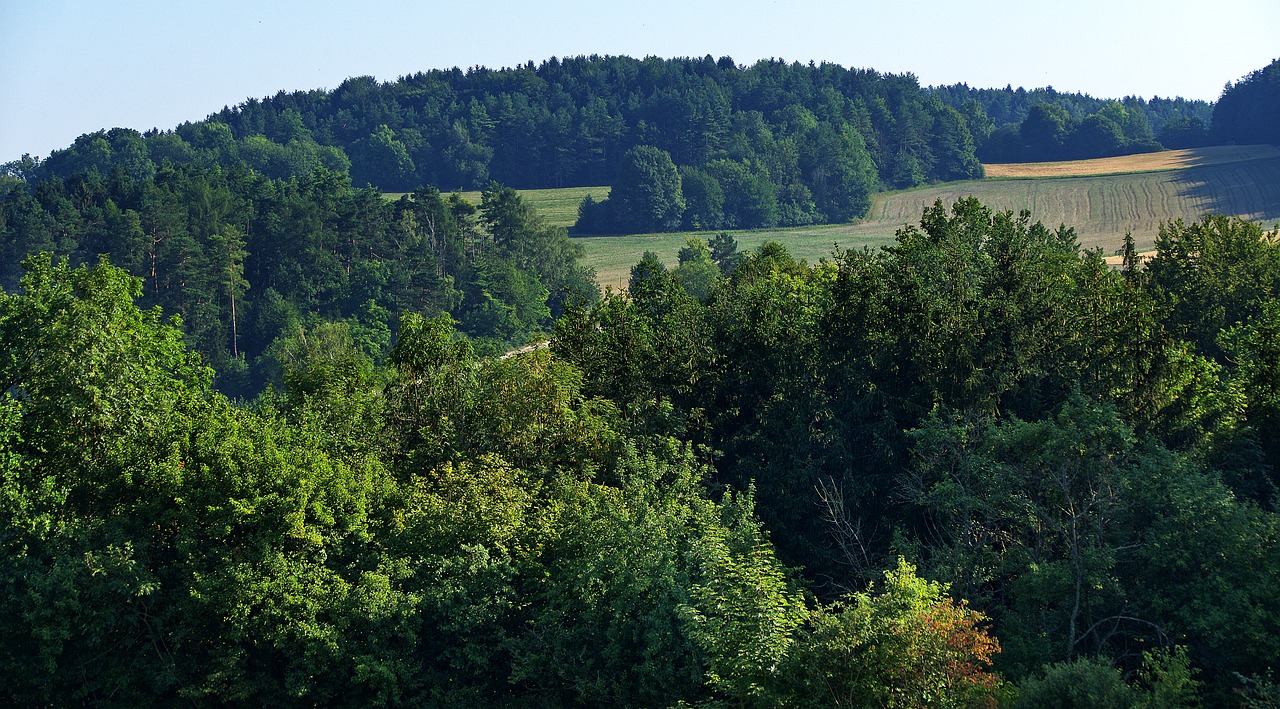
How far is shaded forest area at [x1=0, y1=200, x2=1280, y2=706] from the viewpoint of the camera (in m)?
21.8

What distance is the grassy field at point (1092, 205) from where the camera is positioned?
118m

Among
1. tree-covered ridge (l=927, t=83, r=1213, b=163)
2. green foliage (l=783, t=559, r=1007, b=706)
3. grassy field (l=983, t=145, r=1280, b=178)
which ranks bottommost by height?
green foliage (l=783, t=559, r=1007, b=706)

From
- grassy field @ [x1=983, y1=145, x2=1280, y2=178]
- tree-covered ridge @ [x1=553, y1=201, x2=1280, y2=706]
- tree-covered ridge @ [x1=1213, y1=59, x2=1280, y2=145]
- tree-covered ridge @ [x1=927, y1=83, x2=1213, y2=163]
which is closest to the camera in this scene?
tree-covered ridge @ [x1=553, y1=201, x2=1280, y2=706]

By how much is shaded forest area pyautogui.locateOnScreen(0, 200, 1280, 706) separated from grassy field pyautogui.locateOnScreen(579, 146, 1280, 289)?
79879 millimetres

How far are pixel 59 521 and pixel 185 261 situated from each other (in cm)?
8559

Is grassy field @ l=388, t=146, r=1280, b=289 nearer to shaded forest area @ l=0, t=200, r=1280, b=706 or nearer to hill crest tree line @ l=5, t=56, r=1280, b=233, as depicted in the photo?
Answer: hill crest tree line @ l=5, t=56, r=1280, b=233

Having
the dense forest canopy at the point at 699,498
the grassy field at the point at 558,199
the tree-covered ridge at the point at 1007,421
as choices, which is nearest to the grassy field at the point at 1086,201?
the grassy field at the point at 558,199

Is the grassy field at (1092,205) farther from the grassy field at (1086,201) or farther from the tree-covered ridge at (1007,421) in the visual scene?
the tree-covered ridge at (1007,421)

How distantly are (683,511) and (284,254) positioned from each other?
9835 cm

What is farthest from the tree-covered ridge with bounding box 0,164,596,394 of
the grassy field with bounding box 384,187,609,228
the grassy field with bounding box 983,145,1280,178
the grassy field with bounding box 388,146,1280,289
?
the grassy field with bounding box 983,145,1280,178

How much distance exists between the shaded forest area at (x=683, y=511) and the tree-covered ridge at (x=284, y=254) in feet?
234

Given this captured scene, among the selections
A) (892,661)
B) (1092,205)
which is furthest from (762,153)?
(892,661)

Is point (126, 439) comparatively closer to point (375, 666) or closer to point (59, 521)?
point (59, 521)

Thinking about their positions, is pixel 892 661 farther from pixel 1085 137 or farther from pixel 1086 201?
pixel 1085 137
